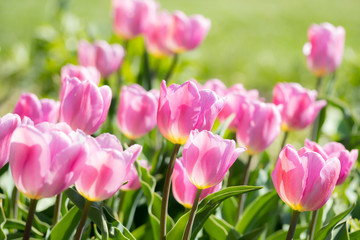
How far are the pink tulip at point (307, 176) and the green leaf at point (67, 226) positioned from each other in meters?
0.41

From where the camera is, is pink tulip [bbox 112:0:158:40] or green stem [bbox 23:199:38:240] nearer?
green stem [bbox 23:199:38:240]

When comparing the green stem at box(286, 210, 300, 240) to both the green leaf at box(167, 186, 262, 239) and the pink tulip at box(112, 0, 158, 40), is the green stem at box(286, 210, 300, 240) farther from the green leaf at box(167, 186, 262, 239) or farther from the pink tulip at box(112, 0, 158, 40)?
the pink tulip at box(112, 0, 158, 40)

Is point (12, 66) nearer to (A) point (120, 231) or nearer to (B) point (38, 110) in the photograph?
(B) point (38, 110)

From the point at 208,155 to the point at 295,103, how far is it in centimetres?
60

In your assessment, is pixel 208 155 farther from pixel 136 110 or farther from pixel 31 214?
pixel 136 110

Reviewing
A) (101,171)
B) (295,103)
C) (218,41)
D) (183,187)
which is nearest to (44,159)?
(101,171)

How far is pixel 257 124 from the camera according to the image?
51.6 inches

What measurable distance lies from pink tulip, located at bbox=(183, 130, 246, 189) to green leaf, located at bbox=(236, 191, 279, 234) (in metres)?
0.40

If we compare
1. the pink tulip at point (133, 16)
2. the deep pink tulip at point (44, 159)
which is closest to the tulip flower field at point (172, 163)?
the deep pink tulip at point (44, 159)

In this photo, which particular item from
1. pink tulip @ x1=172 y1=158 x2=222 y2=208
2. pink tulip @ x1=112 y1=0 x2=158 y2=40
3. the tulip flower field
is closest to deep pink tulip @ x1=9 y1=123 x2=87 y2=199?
the tulip flower field

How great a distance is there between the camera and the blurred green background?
11.4 ft

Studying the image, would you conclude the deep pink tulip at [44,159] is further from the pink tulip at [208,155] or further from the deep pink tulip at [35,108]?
the deep pink tulip at [35,108]

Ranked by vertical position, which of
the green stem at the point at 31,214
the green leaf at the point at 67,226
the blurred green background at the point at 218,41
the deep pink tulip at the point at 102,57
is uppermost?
the green stem at the point at 31,214

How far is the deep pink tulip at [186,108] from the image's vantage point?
3.31 ft
